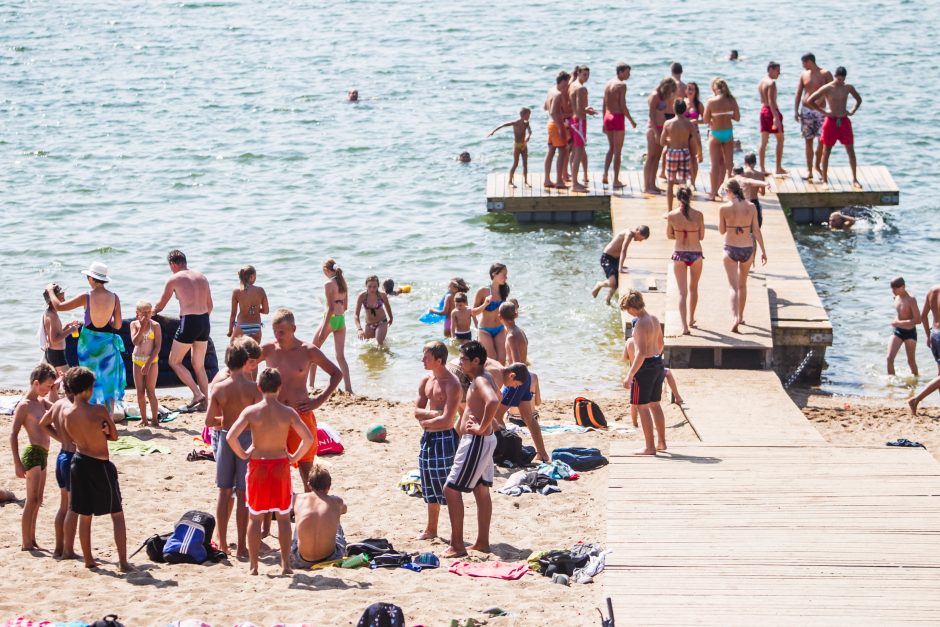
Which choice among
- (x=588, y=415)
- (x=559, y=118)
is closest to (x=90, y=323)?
(x=588, y=415)

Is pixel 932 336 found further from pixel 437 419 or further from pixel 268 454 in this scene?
pixel 268 454

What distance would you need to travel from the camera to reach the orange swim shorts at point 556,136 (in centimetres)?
1817

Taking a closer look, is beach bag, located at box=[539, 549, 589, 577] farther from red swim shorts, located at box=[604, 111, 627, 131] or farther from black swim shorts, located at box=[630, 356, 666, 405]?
red swim shorts, located at box=[604, 111, 627, 131]

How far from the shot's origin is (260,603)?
7.21 metres

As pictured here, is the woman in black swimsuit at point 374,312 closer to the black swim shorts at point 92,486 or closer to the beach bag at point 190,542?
the beach bag at point 190,542

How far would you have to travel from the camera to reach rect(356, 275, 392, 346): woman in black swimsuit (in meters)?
14.3

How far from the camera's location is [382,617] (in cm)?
660

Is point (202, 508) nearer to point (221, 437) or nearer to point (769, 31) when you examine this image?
point (221, 437)

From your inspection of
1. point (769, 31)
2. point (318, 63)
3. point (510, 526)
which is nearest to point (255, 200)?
point (318, 63)

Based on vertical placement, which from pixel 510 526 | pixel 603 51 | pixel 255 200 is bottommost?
pixel 510 526

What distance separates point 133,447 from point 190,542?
294 cm

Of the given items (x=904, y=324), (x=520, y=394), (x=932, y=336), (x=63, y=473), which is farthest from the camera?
(x=904, y=324)

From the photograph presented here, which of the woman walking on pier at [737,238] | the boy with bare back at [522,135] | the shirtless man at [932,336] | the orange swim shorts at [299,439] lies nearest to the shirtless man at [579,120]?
the boy with bare back at [522,135]

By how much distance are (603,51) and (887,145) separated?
1115 centimetres
